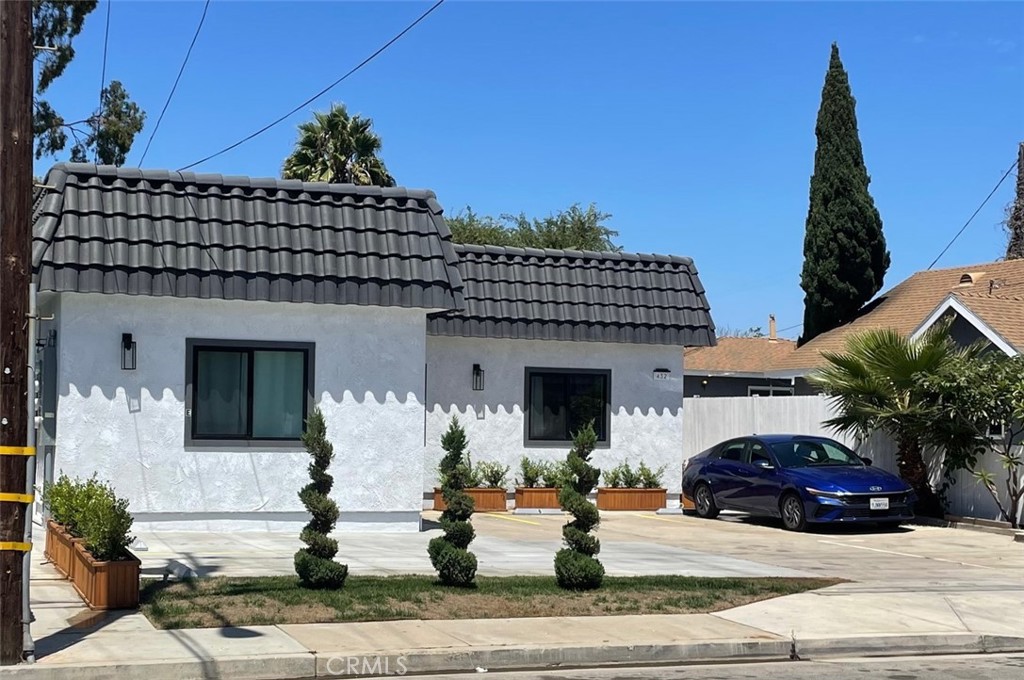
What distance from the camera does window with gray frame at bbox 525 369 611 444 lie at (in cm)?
2338

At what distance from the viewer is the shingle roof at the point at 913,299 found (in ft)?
104

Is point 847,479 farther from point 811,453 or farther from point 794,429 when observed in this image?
point 794,429

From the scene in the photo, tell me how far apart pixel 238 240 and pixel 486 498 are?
7755 mm

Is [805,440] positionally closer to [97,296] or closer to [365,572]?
[365,572]

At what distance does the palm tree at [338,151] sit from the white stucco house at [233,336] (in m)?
20.3

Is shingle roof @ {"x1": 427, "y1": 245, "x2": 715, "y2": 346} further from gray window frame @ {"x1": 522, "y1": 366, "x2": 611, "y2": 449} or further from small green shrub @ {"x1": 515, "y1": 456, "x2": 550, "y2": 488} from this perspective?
small green shrub @ {"x1": 515, "y1": 456, "x2": 550, "y2": 488}

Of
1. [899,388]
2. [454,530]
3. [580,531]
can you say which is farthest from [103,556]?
[899,388]

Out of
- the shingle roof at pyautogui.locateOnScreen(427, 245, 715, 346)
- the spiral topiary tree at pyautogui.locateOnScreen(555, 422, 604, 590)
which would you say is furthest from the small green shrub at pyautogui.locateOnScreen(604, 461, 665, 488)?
the spiral topiary tree at pyautogui.locateOnScreen(555, 422, 604, 590)

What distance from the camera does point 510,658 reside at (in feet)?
32.9

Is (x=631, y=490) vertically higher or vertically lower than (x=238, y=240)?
lower

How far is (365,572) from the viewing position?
44.9ft

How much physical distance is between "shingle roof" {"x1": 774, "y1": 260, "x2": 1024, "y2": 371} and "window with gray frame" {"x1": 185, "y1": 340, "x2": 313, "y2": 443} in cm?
1539

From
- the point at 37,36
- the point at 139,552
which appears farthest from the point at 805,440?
the point at 37,36

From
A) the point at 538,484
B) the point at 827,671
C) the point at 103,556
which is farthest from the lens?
the point at 538,484
